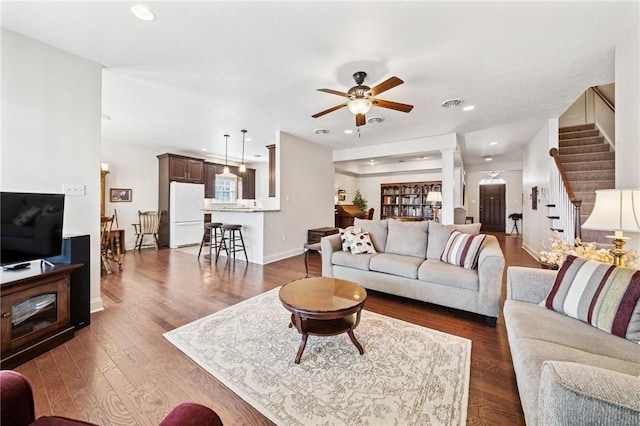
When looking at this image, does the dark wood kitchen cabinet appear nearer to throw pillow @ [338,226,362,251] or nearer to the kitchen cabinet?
the kitchen cabinet

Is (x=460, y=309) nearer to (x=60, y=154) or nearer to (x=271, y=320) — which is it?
(x=271, y=320)

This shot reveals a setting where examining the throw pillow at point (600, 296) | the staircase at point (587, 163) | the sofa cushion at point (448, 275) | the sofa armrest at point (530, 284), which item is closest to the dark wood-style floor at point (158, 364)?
the sofa cushion at point (448, 275)

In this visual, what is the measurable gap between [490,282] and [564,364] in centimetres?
185

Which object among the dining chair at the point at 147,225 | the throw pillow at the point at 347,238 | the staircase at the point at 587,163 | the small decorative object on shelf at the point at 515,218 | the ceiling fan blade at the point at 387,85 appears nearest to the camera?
the ceiling fan blade at the point at 387,85

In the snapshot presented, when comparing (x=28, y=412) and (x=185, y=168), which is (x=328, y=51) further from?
(x=185, y=168)

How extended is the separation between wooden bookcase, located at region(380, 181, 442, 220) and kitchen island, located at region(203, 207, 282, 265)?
5.19 meters

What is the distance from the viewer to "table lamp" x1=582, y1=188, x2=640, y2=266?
62.7 inches

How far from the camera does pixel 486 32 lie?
2105 mm

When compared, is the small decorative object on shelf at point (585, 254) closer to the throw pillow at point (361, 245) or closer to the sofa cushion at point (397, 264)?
the sofa cushion at point (397, 264)

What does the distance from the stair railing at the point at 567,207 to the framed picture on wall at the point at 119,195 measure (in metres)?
8.23

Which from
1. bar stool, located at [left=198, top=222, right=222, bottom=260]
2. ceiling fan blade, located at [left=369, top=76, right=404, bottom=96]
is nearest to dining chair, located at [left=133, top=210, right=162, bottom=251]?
bar stool, located at [left=198, top=222, right=222, bottom=260]

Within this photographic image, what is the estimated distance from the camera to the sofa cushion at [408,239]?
126 inches

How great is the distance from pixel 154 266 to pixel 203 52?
12.2 feet

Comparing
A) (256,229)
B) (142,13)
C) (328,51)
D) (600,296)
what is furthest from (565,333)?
(256,229)
